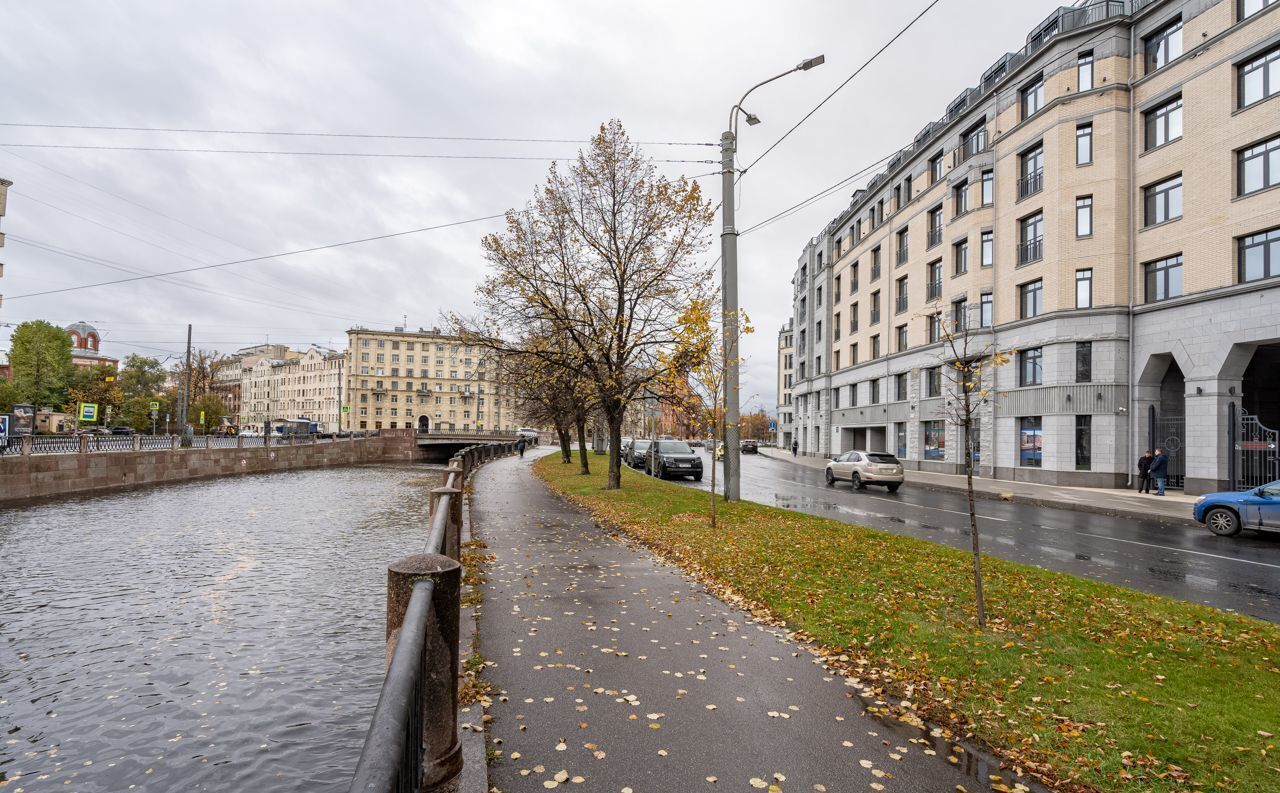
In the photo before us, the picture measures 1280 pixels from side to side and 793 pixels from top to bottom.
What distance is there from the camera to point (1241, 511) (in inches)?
544

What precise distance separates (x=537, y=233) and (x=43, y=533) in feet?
49.3

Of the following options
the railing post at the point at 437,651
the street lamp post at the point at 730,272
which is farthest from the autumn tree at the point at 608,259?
the railing post at the point at 437,651

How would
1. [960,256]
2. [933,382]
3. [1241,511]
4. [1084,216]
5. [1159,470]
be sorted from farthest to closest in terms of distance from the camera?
[933,382] → [960,256] → [1084,216] → [1159,470] → [1241,511]

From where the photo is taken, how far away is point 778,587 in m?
7.98

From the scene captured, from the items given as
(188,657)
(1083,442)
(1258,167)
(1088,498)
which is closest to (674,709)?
(188,657)

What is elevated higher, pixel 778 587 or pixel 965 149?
pixel 965 149

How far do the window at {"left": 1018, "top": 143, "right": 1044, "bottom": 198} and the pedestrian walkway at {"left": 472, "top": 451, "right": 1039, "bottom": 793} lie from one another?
3049 centimetres

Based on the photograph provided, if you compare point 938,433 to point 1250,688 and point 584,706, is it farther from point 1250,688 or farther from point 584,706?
point 584,706

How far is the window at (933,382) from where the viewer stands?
118ft

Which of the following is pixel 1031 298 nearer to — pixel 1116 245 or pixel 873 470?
pixel 1116 245

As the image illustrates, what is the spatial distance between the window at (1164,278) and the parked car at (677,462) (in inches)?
792

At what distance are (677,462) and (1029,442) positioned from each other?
16432mm

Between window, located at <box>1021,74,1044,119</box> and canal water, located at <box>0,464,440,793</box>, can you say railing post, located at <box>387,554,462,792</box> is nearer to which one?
canal water, located at <box>0,464,440,793</box>

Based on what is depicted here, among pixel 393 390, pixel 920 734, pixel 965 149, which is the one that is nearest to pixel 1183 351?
pixel 965 149
